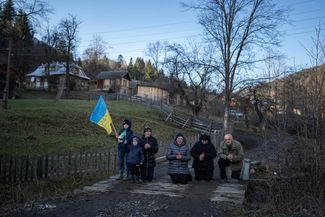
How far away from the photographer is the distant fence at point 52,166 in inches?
377

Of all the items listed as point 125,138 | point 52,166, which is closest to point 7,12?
point 52,166

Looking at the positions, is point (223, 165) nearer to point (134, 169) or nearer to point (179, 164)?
point (179, 164)

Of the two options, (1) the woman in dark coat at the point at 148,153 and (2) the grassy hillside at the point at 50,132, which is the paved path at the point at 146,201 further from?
(2) the grassy hillside at the point at 50,132

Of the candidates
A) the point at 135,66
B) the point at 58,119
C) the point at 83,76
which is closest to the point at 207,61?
the point at 58,119

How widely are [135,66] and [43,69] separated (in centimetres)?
5376

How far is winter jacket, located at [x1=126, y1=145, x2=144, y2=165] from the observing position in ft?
26.9

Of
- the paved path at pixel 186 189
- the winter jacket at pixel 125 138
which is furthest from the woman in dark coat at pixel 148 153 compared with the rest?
the winter jacket at pixel 125 138

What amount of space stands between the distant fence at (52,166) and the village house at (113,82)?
2131 inches

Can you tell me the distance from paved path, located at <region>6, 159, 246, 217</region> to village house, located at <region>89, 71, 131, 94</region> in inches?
2271

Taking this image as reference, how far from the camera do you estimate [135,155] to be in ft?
27.0

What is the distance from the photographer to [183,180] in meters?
7.90

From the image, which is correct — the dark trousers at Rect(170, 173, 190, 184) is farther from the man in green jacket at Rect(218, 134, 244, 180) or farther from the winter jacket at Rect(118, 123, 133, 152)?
the winter jacket at Rect(118, 123, 133, 152)

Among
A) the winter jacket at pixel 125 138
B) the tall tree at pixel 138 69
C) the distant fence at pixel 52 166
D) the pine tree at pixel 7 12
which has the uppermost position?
the tall tree at pixel 138 69

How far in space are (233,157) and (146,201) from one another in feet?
10.4
